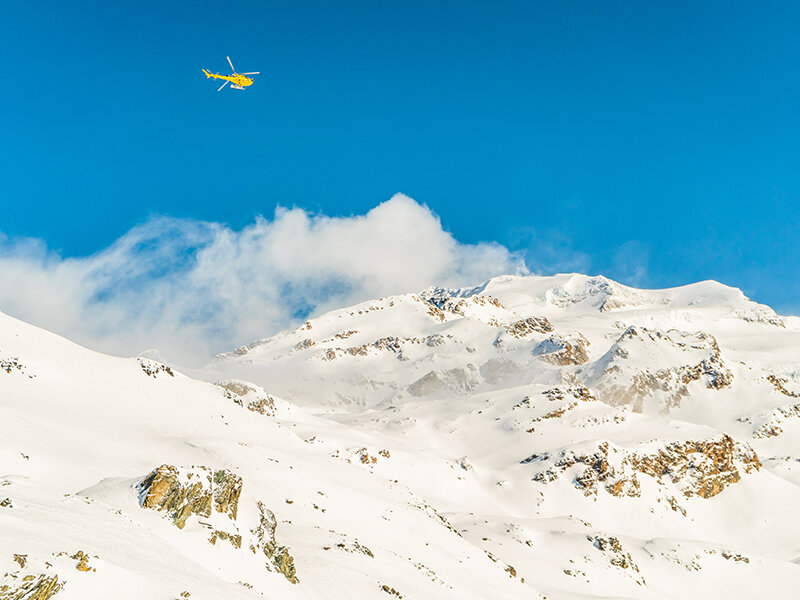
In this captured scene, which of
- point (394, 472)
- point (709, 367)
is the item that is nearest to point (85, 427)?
point (394, 472)

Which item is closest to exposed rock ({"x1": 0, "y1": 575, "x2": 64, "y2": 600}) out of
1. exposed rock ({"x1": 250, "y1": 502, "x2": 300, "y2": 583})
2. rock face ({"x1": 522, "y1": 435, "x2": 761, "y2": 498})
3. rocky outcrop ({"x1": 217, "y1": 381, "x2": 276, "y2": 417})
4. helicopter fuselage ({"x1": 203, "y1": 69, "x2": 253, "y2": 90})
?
exposed rock ({"x1": 250, "y1": 502, "x2": 300, "y2": 583})

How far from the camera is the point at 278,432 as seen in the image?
58.9 m

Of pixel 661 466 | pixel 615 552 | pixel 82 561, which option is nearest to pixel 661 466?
pixel 661 466

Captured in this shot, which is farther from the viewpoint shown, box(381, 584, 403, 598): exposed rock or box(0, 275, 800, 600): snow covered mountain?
box(381, 584, 403, 598): exposed rock

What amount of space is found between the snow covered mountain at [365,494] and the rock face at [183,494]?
5 centimetres

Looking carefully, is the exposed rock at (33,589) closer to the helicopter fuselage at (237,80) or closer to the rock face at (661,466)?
the helicopter fuselage at (237,80)

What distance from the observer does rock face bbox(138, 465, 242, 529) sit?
20594 mm

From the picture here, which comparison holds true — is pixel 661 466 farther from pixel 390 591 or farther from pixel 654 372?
pixel 390 591

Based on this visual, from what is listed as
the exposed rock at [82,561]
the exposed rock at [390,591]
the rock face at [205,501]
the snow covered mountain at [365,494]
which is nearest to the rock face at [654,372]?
the snow covered mountain at [365,494]

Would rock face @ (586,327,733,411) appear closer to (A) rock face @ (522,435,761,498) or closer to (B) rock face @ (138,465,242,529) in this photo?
(A) rock face @ (522,435,761,498)

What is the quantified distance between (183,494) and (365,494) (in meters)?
25.5

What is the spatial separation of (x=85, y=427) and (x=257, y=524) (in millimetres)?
24859

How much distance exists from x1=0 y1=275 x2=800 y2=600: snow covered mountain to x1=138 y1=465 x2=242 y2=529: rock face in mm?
54

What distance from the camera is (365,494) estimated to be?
146ft
